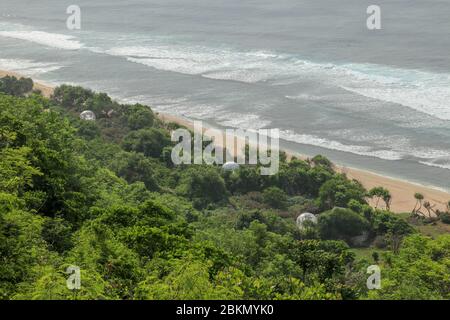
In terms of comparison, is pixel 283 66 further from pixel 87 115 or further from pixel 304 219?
pixel 304 219

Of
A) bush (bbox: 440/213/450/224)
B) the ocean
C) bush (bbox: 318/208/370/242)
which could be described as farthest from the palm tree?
bush (bbox: 318/208/370/242)

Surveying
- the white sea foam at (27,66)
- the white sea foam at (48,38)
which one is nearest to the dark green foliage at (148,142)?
the white sea foam at (27,66)

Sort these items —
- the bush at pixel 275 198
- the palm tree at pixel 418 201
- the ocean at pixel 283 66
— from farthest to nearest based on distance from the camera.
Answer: the ocean at pixel 283 66 < the bush at pixel 275 198 < the palm tree at pixel 418 201

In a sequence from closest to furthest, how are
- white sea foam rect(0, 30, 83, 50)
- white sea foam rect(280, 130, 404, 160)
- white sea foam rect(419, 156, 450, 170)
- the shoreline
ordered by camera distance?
the shoreline, white sea foam rect(419, 156, 450, 170), white sea foam rect(280, 130, 404, 160), white sea foam rect(0, 30, 83, 50)

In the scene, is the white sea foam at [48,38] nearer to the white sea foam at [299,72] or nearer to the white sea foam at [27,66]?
the white sea foam at [299,72]

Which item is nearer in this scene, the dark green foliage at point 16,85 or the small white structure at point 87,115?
the small white structure at point 87,115

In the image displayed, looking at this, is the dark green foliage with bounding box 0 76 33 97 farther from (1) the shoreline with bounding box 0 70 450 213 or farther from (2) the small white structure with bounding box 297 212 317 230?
(2) the small white structure with bounding box 297 212 317 230

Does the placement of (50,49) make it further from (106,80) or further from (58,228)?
(58,228)
